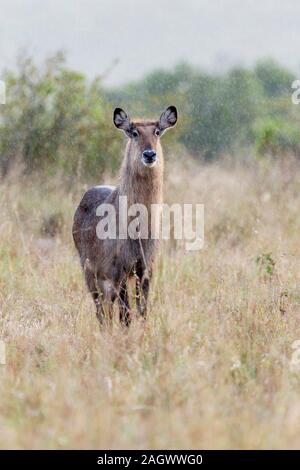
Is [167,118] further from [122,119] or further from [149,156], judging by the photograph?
[149,156]

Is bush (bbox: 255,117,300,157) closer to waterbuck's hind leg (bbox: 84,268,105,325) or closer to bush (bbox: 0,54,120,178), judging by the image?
bush (bbox: 0,54,120,178)

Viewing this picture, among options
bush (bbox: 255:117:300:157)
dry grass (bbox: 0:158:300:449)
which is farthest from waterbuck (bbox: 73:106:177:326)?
bush (bbox: 255:117:300:157)

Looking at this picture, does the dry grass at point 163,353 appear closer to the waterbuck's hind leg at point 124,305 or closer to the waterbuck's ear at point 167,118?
the waterbuck's hind leg at point 124,305

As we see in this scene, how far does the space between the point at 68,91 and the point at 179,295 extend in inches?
242

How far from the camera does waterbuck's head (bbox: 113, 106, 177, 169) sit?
20.9ft

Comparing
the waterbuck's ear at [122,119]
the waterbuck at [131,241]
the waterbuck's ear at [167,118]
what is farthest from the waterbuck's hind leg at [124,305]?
the waterbuck's ear at [167,118]

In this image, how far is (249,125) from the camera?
26469mm

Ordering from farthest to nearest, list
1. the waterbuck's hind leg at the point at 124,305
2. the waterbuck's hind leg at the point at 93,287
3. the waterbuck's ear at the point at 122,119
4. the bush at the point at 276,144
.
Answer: the bush at the point at 276,144, the waterbuck's ear at the point at 122,119, the waterbuck's hind leg at the point at 93,287, the waterbuck's hind leg at the point at 124,305

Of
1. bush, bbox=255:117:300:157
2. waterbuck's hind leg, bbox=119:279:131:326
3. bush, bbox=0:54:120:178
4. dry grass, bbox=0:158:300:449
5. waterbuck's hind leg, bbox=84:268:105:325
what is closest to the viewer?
dry grass, bbox=0:158:300:449

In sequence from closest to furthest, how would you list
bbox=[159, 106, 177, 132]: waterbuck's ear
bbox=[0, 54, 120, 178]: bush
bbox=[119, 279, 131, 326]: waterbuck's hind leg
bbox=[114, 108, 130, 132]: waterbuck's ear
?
bbox=[119, 279, 131, 326]: waterbuck's hind leg
bbox=[114, 108, 130, 132]: waterbuck's ear
bbox=[159, 106, 177, 132]: waterbuck's ear
bbox=[0, 54, 120, 178]: bush

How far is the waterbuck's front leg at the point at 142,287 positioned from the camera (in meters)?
6.31

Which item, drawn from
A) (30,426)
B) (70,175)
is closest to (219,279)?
(30,426)

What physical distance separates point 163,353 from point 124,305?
110 cm

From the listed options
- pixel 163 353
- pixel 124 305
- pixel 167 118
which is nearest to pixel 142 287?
pixel 124 305
